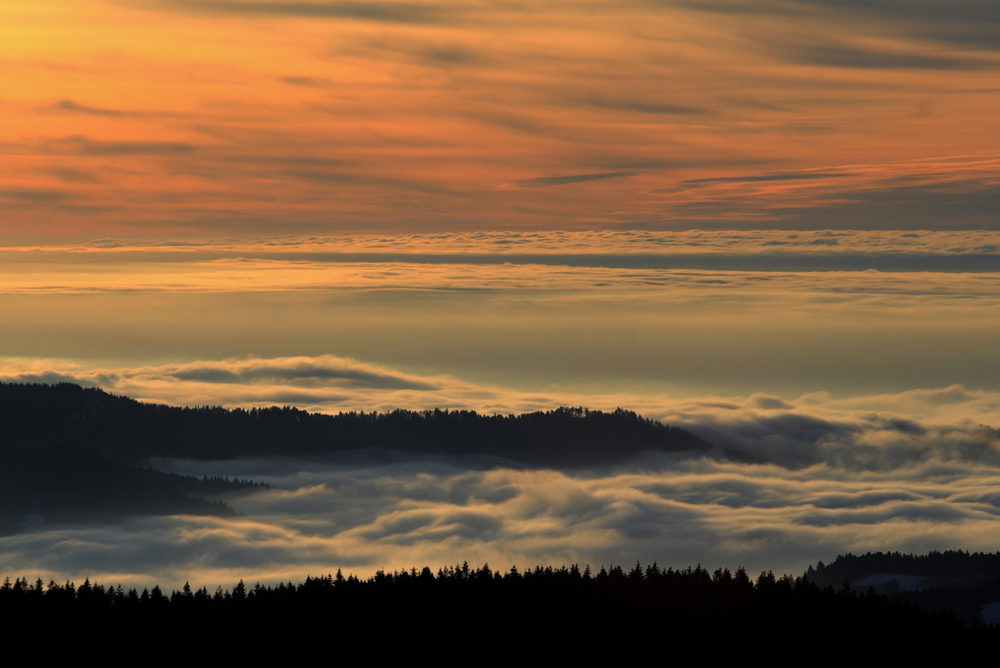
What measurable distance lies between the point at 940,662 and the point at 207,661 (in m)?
143

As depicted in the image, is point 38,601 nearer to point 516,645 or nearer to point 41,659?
point 41,659

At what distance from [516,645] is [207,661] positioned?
192ft

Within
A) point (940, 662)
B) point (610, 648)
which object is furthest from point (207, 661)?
point (940, 662)

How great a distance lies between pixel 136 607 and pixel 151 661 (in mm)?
25379

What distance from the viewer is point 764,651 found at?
636 ft

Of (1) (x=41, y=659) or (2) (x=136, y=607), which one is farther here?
(2) (x=136, y=607)

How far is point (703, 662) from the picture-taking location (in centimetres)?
19075

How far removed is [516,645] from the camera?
19038 cm

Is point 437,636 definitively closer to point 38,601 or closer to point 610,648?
point 610,648

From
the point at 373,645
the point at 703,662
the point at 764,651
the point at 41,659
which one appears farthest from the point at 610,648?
the point at 41,659

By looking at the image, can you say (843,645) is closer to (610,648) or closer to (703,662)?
(703,662)

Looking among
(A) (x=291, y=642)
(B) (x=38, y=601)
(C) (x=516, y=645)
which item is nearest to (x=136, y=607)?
(B) (x=38, y=601)

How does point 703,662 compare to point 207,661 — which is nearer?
point 207,661

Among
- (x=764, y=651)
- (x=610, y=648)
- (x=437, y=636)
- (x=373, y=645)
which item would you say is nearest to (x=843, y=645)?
(x=764, y=651)
